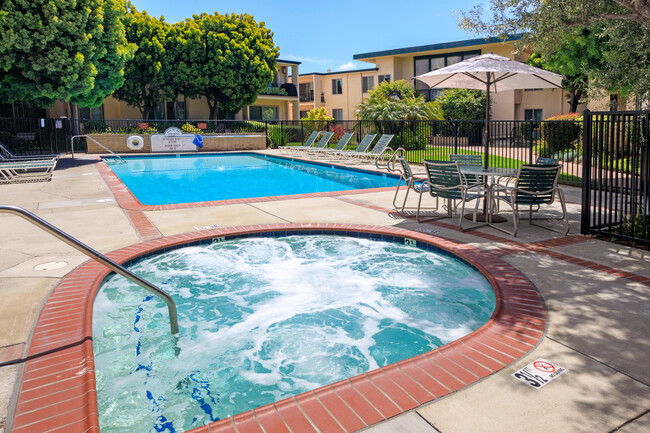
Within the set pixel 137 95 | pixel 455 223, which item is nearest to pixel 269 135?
pixel 137 95

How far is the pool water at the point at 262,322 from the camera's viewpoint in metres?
3.66

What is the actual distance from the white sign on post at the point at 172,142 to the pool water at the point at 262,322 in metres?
21.0

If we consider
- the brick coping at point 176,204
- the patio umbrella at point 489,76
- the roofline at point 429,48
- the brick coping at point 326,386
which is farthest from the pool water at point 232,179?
the roofline at point 429,48

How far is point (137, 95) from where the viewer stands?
31.0 meters

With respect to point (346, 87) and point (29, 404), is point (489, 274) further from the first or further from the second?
point (346, 87)

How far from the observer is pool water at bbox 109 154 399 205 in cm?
1302

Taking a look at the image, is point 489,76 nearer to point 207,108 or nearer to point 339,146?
point 339,146

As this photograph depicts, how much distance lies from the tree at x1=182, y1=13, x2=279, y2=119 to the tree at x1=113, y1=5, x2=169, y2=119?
5.01ft

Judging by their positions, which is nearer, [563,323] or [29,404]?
[29,404]

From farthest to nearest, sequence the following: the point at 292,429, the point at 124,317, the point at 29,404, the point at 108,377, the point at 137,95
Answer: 1. the point at 137,95
2. the point at 124,317
3. the point at 108,377
4. the point at 29,404
5. the point at 292,429

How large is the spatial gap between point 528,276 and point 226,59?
1216 inches

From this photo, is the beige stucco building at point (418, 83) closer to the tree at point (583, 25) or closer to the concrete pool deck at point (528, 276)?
the tree at point (583, 25)

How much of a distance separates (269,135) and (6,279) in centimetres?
2449

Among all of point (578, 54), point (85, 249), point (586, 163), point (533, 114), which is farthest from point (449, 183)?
point (533, 114)
